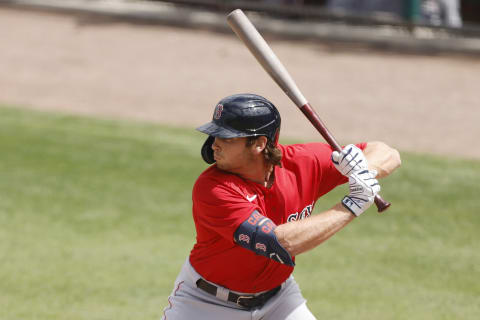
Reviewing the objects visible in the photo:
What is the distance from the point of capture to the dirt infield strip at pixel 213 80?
11930mm

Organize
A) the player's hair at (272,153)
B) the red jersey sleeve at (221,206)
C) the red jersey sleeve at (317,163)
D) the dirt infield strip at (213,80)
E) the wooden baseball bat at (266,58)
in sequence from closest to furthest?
the red jersey sleeve at (221,206) < the player's hair at (272,153) < the wooden baseball bat at (266,58) < the red jersey sleeve at (317,163) < the dirt infield strip at (213,80)

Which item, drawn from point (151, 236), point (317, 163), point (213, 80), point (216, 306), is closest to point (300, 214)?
point (317, 163)

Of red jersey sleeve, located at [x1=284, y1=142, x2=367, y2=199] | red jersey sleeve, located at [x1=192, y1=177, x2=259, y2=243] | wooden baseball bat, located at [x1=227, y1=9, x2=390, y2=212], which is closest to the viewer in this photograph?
red jersey sleeve, located at [x1=192, y1=177, x2=259, y2=243]

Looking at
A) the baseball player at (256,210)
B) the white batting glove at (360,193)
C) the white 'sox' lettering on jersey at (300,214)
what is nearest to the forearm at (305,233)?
the baseball player at (256,210)

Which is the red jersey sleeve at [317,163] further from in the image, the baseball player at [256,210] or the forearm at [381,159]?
the forearm at [381,159]

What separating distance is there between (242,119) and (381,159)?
102cm

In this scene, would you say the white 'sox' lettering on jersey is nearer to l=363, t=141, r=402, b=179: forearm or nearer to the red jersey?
the red jersey

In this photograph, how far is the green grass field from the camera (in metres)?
6.48

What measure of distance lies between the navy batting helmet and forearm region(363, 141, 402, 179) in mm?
741

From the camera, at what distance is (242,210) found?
4.05 m

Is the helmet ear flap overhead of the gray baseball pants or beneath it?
overhead

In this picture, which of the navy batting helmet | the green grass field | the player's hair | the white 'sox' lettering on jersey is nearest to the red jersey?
the white 'sox' lettering on jersey

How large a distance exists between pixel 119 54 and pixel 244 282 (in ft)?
36.1

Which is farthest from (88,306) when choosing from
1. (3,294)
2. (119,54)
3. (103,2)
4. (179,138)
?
(103,2)
